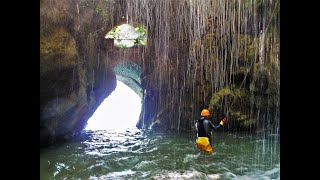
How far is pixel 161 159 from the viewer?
33.3ft

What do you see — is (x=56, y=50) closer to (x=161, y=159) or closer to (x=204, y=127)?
(x=161, y=159)

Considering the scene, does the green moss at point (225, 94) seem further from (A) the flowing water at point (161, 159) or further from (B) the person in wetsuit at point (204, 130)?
(B) the person in wetsuit at point (204, 130)

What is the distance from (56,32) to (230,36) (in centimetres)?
925

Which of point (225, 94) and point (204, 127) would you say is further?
point (225, 94)

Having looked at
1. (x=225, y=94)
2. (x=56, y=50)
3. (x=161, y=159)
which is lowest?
(x=161, y=159)

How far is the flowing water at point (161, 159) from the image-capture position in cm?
831

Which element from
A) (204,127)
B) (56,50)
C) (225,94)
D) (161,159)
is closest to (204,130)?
(204,127)

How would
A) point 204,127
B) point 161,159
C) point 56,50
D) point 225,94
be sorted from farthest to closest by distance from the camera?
point 225,94 < point 56,50 < point 161,159 < point 204,127

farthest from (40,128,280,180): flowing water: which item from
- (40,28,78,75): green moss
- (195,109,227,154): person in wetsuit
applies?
(40,28,78,75): green moss

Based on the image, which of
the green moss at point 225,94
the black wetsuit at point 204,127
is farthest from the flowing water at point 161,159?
the green moss at point 225,94

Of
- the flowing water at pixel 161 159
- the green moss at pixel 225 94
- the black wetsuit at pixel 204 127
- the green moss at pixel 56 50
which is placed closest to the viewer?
the flowing water at pixel 161 159

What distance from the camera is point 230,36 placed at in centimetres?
1545
